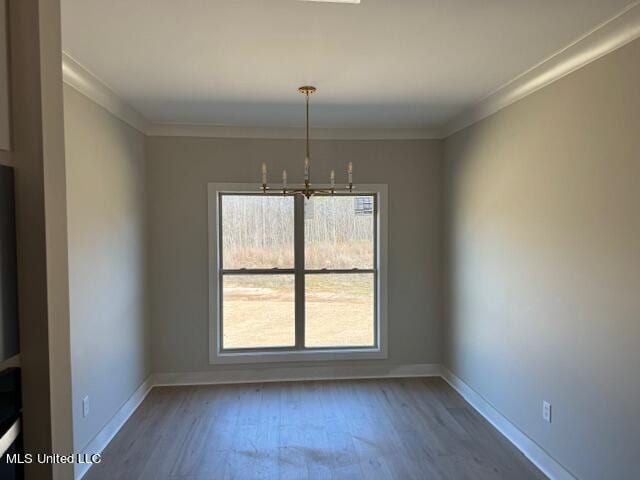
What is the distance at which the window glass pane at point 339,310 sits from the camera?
4480mm

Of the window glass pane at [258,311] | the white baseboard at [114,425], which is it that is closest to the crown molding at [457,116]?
the window glass pane at [258,311]

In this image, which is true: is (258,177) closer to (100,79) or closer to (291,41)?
(100,79)

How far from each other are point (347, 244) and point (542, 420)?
7.89ft

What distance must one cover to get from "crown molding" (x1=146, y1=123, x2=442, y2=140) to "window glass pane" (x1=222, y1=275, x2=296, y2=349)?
148 centimetres

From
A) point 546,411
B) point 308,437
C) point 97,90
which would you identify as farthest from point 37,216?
point 546,411

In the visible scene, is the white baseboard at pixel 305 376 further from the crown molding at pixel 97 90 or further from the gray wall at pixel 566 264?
the crown molding at pixel 97 90

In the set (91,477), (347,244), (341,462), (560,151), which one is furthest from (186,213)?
(560,151)

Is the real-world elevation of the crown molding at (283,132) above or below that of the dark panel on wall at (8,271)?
above

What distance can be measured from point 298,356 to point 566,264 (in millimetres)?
2769

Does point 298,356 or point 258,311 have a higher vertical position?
point 258,311

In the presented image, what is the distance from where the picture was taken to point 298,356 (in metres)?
4.38

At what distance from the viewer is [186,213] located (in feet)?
13.8

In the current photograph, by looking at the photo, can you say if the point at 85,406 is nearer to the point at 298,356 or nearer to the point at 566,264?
the point at 298,356

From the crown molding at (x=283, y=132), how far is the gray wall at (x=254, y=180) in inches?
2.3
